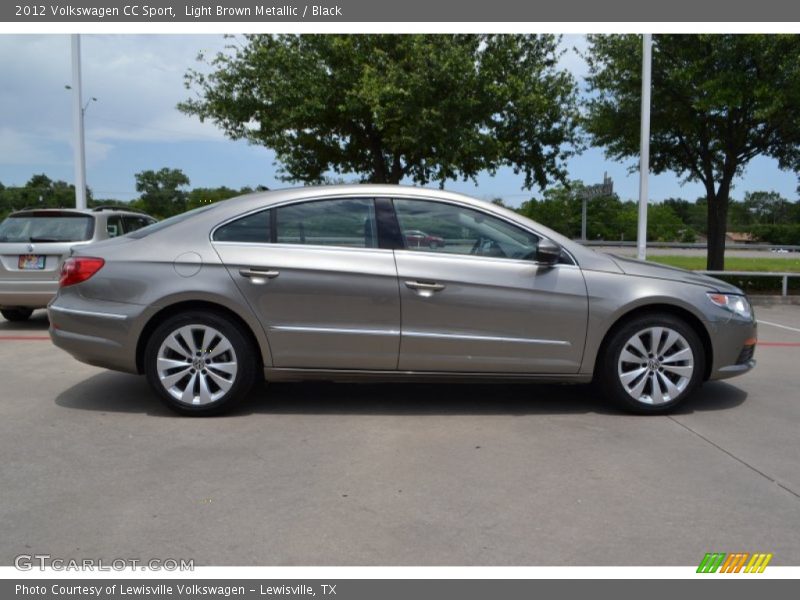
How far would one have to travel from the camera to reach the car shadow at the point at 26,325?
892 centimetres

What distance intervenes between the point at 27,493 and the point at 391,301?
2.49 meters

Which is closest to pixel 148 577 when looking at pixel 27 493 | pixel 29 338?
pixel 27 493

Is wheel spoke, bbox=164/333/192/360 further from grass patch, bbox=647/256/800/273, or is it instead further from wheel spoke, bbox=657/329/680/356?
grass patch, bbox=647/256/800/273

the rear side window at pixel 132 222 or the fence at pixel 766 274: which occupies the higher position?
the rear side window at pixel 132 222

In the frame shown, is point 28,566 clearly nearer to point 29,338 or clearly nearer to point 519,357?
point 519,357

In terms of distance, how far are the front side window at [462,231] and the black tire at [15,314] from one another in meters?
7.01

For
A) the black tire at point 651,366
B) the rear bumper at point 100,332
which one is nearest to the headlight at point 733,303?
the black tire at point 651,366

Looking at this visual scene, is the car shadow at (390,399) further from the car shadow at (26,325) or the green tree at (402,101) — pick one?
the green tree at (402,101)

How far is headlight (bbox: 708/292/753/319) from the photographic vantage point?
5.12 m

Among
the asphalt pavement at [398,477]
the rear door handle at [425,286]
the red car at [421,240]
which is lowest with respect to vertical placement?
the asphalt pavement at [398,477]

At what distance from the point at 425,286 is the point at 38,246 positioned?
5.84m

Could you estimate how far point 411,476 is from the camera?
12.6 feet

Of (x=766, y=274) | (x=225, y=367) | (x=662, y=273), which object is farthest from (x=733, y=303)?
(x=766, y=274)

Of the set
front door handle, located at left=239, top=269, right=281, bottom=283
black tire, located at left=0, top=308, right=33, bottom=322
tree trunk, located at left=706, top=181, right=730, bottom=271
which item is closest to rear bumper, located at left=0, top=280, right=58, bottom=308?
black tire, located at left=0, top=308, right=33, bottom=322
